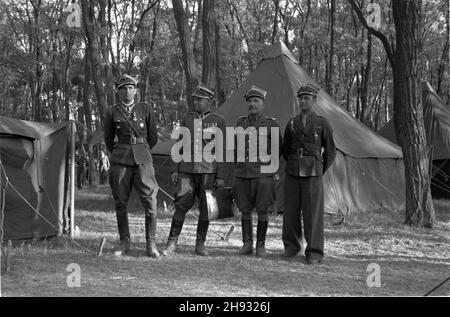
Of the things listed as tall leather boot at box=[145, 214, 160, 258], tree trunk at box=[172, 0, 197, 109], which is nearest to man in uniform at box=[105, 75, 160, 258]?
tall leather boot at box=[145, 214, 160, 258]

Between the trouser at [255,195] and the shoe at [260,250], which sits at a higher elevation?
the trouser at [255,195]

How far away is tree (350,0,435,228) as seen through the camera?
27.6ft

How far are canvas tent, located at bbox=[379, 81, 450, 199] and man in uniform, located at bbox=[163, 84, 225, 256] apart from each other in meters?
9.31

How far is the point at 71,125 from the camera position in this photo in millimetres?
7227

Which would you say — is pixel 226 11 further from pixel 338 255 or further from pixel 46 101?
pixel 338 255

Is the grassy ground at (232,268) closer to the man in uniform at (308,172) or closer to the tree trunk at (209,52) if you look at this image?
the man in uniform at (308,172)

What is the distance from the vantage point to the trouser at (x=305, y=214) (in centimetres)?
574

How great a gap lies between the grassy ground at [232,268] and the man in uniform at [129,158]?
14.1 inches

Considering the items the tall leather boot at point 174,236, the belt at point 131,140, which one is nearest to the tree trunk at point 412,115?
the tall leather boot at point 174,236

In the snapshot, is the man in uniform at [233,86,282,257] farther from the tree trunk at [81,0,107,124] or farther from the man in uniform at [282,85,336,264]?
the tree trunk at [81,0,107,124]

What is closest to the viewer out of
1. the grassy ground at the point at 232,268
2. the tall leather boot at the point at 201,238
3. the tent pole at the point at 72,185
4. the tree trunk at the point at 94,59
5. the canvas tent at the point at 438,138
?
the grassy ground at the point at 232,268

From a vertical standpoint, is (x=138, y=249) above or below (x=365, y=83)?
below
